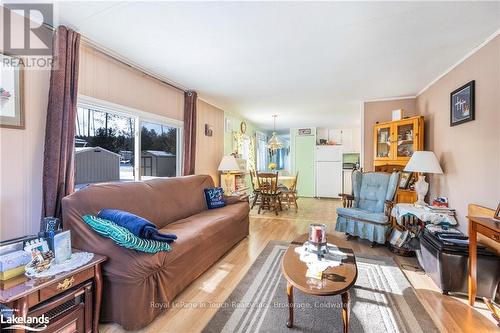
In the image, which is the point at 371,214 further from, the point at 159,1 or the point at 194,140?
the point at 159,1

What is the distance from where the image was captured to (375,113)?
4.33 m

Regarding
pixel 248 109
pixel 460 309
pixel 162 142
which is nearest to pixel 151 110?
pixel 162 142

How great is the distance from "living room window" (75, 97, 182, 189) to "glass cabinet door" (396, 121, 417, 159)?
12.2 ft

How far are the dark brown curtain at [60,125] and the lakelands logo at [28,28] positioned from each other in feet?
0.28

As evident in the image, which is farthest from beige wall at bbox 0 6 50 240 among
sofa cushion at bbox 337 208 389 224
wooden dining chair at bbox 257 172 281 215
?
wooden dining chair at bbox 257 172 281 215

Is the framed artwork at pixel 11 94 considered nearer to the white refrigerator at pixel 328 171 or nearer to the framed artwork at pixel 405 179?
the framed artwork at pixel 405 179

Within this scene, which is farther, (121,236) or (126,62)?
(126,62)

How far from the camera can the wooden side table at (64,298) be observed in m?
1.16

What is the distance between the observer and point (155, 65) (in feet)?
9.20

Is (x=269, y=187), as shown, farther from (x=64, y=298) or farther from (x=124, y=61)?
(x=64, y=298)

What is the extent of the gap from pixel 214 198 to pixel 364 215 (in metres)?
2.19

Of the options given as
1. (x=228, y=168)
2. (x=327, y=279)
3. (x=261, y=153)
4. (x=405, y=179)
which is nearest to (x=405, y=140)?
(x=405, y=179)

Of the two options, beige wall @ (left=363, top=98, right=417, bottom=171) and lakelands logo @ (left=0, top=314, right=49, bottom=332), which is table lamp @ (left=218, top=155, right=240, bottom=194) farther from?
lakelands logo @ (left=0, top=314, right=49, bottom=332)

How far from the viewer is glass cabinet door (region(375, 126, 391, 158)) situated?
396 cm
